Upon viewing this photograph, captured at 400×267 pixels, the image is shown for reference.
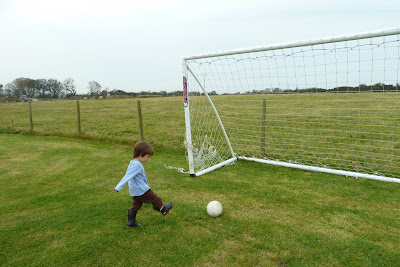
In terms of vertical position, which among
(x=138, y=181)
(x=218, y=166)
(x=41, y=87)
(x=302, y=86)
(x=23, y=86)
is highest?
(x=23, y=86)

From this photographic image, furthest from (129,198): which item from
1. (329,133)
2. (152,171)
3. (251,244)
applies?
(329,133)

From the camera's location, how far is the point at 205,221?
332 cm

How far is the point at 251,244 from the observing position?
2.79 metres

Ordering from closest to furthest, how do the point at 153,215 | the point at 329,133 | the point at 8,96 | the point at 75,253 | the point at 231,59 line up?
the point at 75,253 → the point at 153,215 → the point at 231,59 → the point at 329,133 → the point at 8,96

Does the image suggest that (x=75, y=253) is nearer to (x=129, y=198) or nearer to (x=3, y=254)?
(x=3, y=254)

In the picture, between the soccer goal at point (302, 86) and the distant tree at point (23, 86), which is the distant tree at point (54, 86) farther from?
the soccer goal at point (302, 86)

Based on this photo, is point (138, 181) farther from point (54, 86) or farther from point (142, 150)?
point (54, 86)

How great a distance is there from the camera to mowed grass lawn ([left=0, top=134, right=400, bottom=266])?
2.62m

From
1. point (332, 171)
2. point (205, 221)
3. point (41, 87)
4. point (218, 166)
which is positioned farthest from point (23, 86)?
point (332, 171)

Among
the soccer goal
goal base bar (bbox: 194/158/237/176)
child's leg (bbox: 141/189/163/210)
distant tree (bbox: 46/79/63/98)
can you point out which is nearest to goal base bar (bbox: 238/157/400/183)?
the soccer goal

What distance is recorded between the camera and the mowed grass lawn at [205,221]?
2.62 meters

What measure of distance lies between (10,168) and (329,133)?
8.19m

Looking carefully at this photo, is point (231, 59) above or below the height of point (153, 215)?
above

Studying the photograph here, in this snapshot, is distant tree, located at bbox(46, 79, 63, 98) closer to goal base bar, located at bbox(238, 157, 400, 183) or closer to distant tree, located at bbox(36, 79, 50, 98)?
distant tree, located at bbox(36, 79, 50, 98)
